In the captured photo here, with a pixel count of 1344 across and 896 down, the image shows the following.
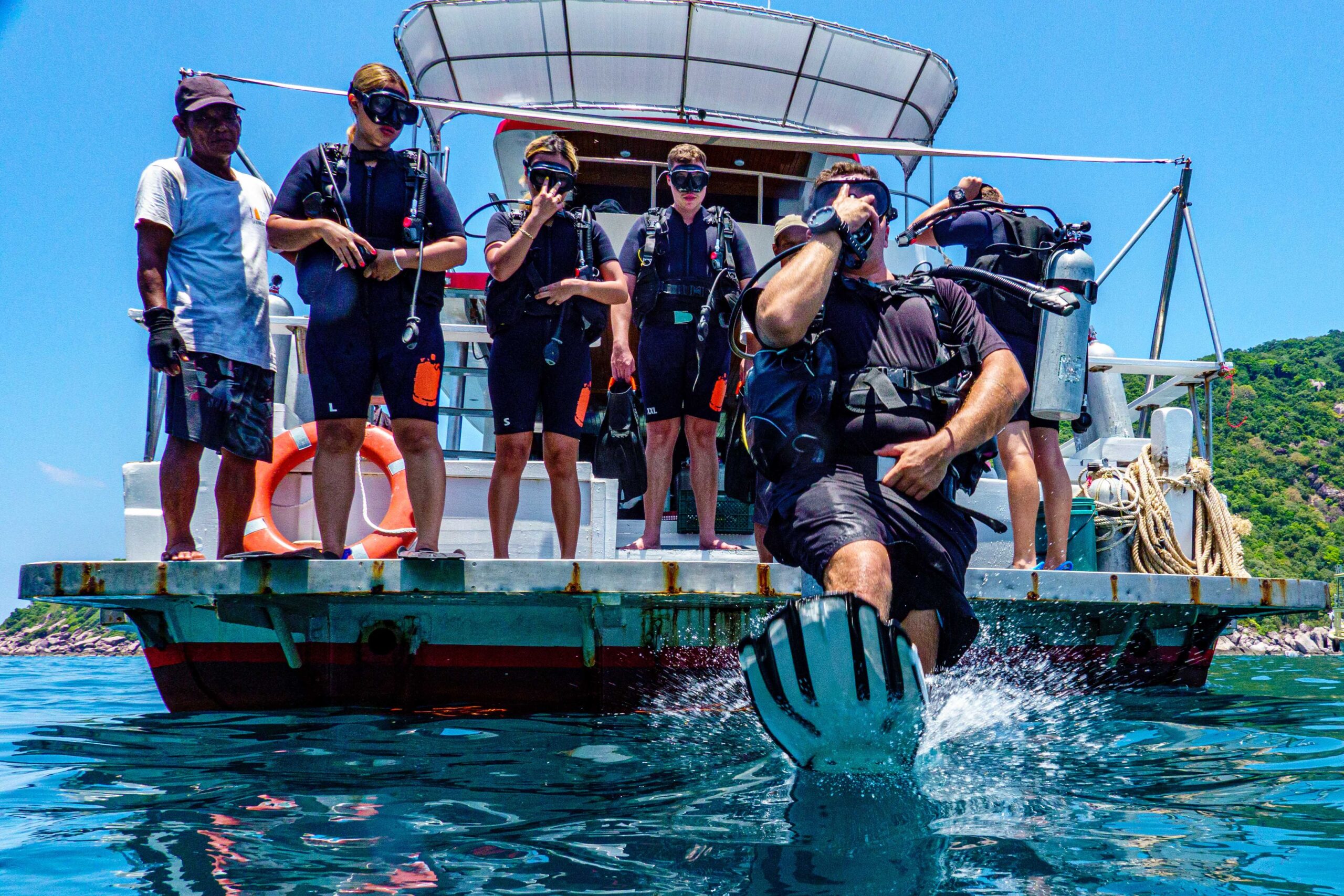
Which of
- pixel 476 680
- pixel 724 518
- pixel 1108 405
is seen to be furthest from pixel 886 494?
pixel 1108 405

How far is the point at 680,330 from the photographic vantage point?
501 cm

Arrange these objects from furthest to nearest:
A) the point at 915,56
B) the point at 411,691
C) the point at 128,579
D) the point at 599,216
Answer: the point at 915,56, the point at 599,216, the point at 411,691, the point at 128,579

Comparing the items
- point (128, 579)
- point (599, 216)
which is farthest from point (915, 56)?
point (128, 579)

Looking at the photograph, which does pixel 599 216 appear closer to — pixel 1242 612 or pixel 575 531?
pixel 575 531

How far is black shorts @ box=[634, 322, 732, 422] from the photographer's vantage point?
16.3 feet

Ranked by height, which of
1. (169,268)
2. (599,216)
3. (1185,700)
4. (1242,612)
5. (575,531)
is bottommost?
(1185,700)

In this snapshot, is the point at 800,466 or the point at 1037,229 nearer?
the point at 800,466

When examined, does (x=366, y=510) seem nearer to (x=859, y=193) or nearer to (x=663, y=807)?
(x=663, y=807)

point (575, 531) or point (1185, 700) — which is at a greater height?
point (575, 531)

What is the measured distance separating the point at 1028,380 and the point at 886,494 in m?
2.38

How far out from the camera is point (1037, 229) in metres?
4.96

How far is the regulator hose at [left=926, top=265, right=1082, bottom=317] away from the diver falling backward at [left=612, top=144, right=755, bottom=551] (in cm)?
198

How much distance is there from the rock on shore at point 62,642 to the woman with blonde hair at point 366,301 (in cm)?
5522

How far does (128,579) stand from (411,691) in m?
1.24
